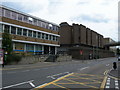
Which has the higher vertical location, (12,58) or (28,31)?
(28,31)

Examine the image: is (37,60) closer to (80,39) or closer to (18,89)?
(18,89)

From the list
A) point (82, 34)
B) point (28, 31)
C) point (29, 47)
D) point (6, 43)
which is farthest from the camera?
point (82, 34)

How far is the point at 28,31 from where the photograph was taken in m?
41.8

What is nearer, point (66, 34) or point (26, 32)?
point (26, 32)

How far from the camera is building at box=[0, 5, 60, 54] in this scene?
1386 inches

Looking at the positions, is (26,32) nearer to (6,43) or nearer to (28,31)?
(28,31)

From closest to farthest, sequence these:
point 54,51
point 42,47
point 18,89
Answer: point 18,89 < point 42,47 < point 54,51

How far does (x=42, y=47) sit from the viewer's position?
48344mm

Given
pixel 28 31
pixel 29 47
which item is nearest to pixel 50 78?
pixel 28 31

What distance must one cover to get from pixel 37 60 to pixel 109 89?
101 ft

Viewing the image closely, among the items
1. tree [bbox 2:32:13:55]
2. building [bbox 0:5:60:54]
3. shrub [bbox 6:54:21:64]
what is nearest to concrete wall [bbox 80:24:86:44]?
building [bbox 0:5:60:54]

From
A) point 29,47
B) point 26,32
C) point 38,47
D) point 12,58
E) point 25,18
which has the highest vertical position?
point 25,18

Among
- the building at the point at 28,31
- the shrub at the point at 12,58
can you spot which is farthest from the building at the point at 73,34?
the shrub at the point at 12,58

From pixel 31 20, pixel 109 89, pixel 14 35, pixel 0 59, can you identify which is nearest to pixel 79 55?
pixel 31 20
